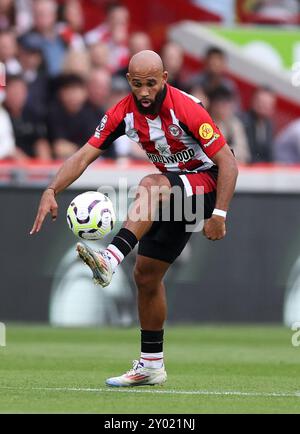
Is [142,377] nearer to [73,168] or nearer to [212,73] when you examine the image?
[73,168]

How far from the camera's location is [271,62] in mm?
21844

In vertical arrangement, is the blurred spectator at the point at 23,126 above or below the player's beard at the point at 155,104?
above

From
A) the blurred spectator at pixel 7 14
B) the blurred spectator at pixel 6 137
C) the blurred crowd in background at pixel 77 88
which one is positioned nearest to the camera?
the blurred spectator at pixel 6 137

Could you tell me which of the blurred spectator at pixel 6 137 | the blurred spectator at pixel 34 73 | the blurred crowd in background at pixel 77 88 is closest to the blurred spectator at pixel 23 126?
the blurred crowd in background at pixel 77 88

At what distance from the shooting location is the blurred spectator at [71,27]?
1970 centimetres

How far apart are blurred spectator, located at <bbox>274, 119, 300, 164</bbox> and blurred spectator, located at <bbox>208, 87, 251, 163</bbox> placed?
898mm

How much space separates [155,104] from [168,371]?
2.82 metres

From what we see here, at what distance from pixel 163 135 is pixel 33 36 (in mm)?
9795

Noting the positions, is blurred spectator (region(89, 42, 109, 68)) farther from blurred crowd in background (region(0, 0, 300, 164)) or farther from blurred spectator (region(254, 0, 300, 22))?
blurred spectator (region(254, 0, 300, 22))

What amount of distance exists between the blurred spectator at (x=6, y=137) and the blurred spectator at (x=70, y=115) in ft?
2.21

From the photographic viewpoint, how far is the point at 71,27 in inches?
784

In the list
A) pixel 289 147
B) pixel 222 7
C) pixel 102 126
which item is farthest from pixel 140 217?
pixel 222 7

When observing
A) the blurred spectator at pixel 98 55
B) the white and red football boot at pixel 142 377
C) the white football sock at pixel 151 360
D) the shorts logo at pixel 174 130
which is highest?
the blurred spectator at pixel 98 55

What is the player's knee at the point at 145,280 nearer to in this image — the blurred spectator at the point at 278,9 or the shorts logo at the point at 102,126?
the shorts logo at the point at 102,126
